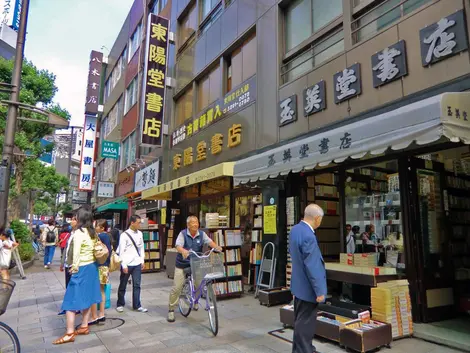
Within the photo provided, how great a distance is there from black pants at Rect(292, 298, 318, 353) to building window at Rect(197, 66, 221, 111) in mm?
8735

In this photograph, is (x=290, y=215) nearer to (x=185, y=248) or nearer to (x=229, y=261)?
(x=229, y=261)

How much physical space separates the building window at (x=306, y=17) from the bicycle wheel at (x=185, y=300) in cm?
612

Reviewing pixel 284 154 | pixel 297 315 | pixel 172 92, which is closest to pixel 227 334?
pixel 297 315

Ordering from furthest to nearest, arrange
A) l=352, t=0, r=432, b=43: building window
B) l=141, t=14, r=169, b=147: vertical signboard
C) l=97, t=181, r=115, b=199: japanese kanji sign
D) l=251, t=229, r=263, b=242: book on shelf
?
l=97, t=181, r=115, b=199: japanese kanji sign
l=141, t=14, r=169, b=147: vertical signboard
l=251, t=229, r=263, b=242: book on shelf
l=352, t=0, r=432, b=43: building window

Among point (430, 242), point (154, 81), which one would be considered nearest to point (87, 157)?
point (154, 81)

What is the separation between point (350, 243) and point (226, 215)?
470 centimetres

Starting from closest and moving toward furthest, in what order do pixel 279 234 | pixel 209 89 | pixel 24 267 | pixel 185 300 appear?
1. pixel 185 300
2. pixel 279 234
3. pixel 209 89
4. pixel 24 267

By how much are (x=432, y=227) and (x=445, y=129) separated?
8.81 feet

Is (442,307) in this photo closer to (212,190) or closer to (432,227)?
(432,227)

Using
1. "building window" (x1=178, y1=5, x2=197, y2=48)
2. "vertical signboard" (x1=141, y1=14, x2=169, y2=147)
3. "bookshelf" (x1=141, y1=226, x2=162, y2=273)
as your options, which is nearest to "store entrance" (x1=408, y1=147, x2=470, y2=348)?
"bookshelf" (x1=141, y1=226, x2=162, y2=273)

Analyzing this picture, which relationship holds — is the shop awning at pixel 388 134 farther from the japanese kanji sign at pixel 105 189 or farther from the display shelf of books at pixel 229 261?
the japanese kanji sign at pixel 105 189

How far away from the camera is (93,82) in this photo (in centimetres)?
2759

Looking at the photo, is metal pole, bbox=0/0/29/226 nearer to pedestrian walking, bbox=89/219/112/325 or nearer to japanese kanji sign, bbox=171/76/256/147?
pedestrian walking, bbox=89/219/112/325

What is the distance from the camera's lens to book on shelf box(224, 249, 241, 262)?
848cm
